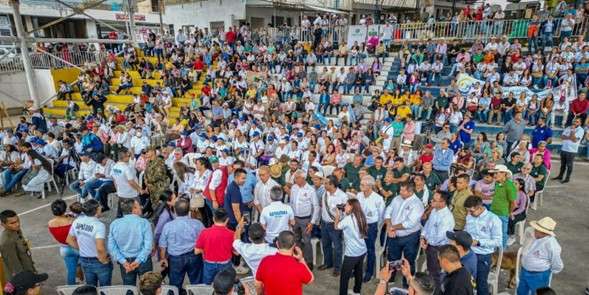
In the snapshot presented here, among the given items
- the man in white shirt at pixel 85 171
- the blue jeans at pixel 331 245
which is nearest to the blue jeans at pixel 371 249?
the blue jeans at pixel 331 245

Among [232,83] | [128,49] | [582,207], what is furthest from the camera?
[128,49]

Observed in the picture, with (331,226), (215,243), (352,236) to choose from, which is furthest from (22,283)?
(331,226)

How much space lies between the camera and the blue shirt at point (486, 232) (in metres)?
4.64

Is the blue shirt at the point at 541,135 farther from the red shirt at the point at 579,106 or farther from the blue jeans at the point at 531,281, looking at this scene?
the blue jeans at the point at 531,281

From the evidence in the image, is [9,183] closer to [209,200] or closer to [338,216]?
[209,200]

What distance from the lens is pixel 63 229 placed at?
484 centimetres

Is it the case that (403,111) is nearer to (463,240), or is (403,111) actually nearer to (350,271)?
(350,271)

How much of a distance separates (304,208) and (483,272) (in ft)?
Answer: 8.75

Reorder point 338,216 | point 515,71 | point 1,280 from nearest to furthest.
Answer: point 1,280 → point 338,216 → point 515,71

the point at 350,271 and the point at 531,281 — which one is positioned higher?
the point at 531,281

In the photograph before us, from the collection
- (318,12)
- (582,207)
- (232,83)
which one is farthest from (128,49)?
(582,207)

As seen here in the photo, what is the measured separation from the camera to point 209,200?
22.3 ft

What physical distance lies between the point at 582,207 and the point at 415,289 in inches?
307

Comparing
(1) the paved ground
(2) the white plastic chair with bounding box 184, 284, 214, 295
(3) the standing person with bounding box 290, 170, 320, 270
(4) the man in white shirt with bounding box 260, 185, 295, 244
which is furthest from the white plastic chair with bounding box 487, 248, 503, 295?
(2) the white plastic chair with bounding box 184, 284, 214, 295
